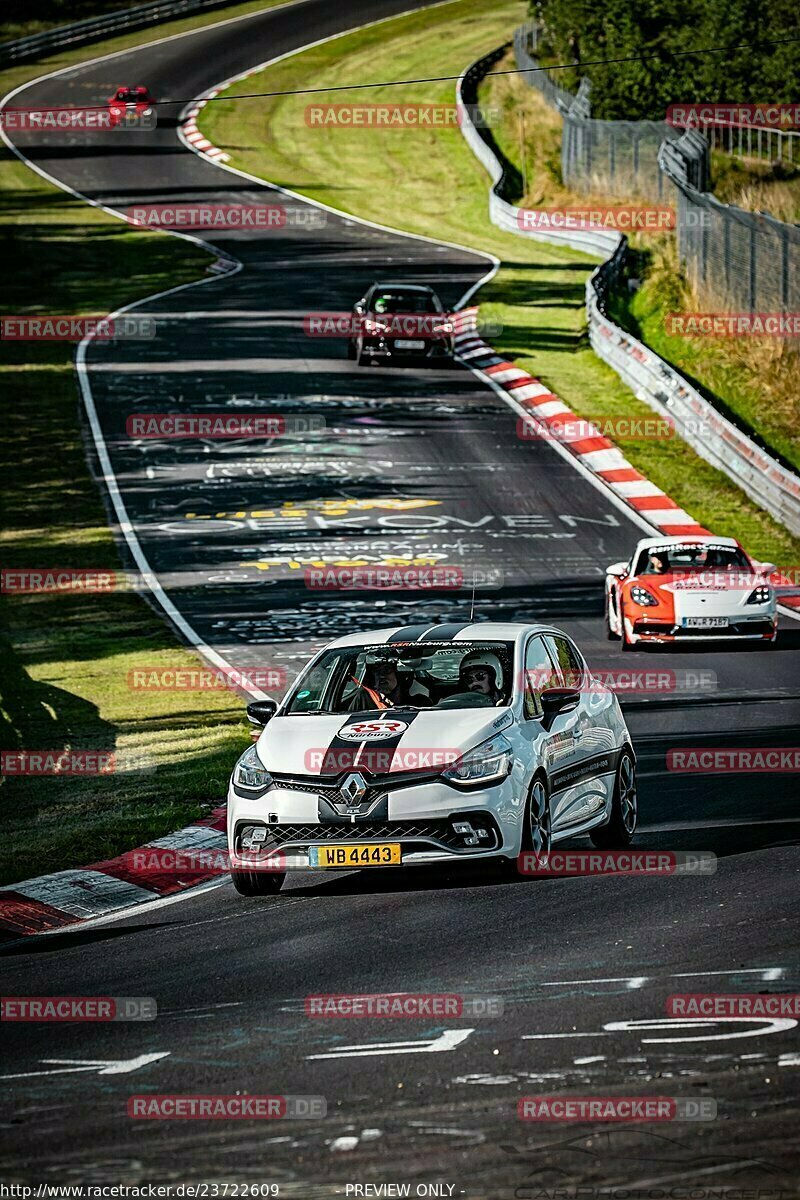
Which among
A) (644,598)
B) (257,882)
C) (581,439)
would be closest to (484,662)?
(257,882)

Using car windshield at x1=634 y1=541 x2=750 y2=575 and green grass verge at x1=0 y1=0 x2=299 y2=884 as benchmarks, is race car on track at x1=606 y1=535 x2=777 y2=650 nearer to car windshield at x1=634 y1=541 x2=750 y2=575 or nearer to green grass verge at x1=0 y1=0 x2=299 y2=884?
car windshield at x1=634 y1=541 x2=750 y2=575

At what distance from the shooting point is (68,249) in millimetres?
54906

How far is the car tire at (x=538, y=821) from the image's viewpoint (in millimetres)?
10734

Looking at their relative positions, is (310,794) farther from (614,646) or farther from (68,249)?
(68,249)

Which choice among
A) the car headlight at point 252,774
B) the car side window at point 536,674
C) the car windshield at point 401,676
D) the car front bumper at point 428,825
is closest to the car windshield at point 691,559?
the car side window at point 536,674

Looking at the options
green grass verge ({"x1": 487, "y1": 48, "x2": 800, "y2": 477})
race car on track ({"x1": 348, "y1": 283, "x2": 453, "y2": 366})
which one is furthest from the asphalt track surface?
race car on track ({"x1": 348, "y1": 283, "x2": 453, "y2": 366})

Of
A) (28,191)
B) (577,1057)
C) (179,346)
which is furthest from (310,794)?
(28,191)

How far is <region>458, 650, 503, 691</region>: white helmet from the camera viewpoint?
11.6 meters

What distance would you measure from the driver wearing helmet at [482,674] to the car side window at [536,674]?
0.57 ft

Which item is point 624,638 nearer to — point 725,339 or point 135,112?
point 725,339

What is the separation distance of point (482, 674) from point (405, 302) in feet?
93.8

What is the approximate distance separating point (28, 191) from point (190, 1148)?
2368 inches

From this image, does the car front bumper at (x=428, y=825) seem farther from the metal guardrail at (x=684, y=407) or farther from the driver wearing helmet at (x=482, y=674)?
the metal guardrail at (x=684, y=407)

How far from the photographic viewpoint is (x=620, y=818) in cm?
1202
